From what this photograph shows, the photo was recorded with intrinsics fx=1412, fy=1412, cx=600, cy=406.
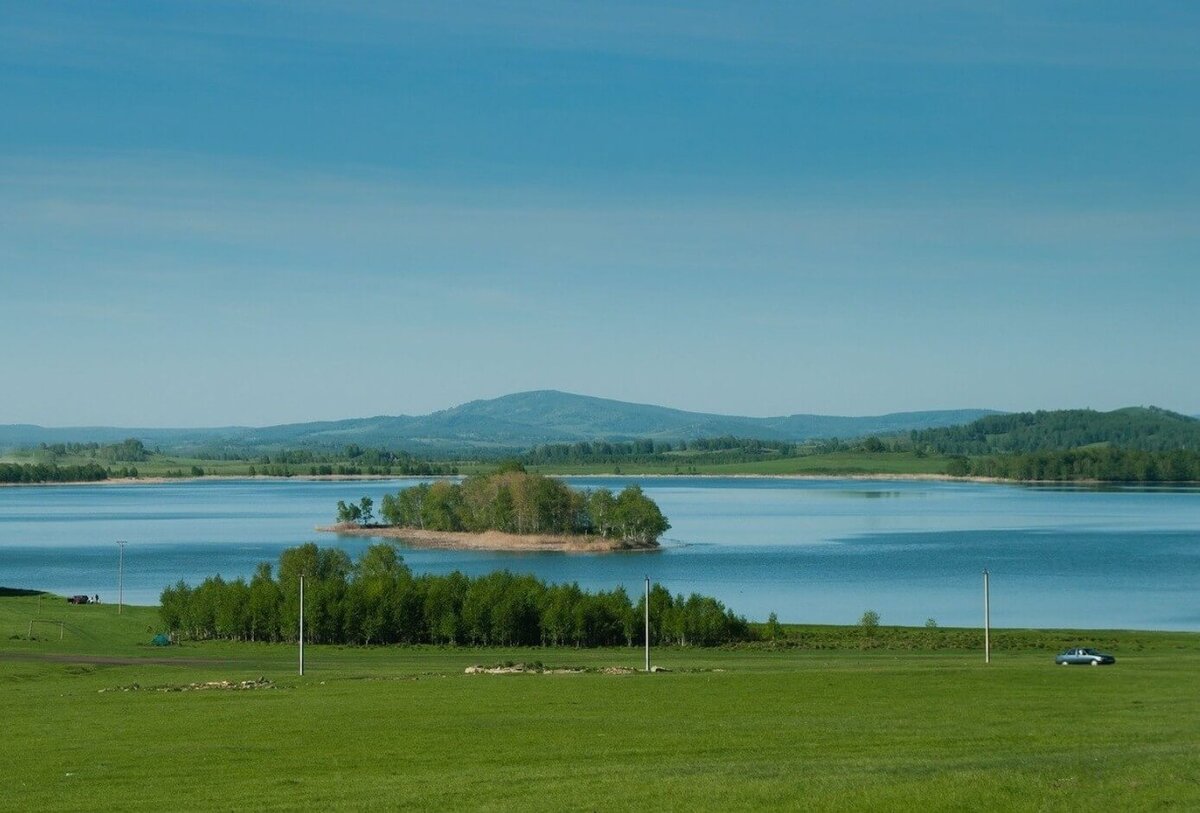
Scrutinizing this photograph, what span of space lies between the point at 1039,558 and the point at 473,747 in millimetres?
81046

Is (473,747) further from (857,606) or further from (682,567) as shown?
(682,567)

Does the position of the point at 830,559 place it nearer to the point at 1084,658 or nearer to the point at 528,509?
the point at 528,509

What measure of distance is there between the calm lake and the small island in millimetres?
4032

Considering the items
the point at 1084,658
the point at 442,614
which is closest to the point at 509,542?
the point at 442,614

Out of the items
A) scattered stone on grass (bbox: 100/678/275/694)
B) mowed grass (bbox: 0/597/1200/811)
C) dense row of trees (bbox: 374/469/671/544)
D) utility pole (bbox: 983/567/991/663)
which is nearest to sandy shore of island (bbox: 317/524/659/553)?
dense row of trees (bbox: 374/469/671/544)

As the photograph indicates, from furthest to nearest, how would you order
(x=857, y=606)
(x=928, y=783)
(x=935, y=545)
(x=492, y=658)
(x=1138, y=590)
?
1. (x=935, y=545)
2. (x=1138, y=590)
3. (x=857, y=606)
4. (x=492, y=658)
5. (x=928, y=783)

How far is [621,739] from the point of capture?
20703mm

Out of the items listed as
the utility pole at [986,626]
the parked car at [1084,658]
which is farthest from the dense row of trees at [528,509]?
the parked car at [1084,658]

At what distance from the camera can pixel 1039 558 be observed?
9481 cm

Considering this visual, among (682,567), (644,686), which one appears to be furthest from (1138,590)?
(644,686)

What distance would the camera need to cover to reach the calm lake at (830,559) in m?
68.8

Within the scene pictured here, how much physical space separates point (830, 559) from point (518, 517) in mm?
38345

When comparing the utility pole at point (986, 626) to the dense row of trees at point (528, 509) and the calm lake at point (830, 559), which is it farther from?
the dense row of trees at point (528, 509)

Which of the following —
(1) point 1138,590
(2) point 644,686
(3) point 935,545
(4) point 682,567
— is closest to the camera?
(2) point 644,686
